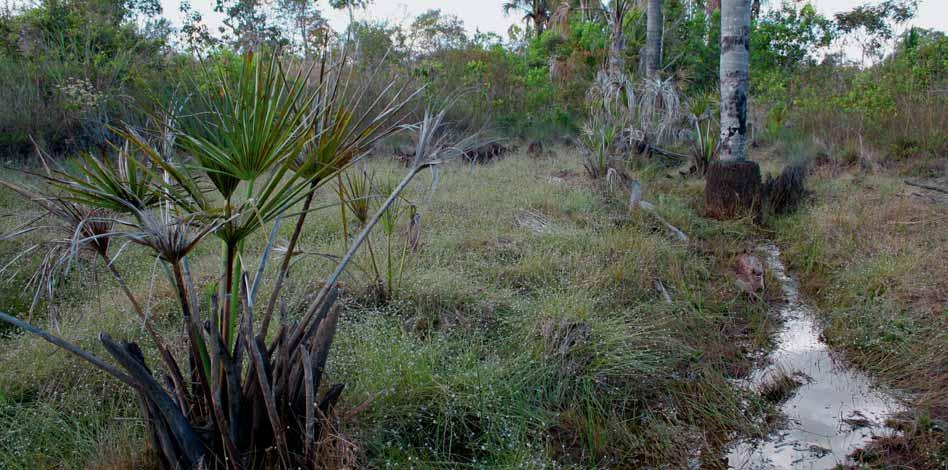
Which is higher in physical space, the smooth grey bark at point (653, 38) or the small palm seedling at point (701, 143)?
the smooth grey bark at point (653, 38)

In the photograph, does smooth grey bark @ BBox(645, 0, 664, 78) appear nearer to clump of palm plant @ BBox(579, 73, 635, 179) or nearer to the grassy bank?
clump of palm plant @ BBox(579, 73, 635, 179)

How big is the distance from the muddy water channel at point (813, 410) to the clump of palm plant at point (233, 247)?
6.09ft

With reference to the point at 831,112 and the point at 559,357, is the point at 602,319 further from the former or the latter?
the point at 831,112

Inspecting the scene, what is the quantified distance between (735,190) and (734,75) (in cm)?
121

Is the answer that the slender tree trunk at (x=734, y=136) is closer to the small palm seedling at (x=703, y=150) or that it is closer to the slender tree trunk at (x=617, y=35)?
the small palm seedling at (x=703, y=150)

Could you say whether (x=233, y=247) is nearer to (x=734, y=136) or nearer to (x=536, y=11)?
(x=734, y=136)

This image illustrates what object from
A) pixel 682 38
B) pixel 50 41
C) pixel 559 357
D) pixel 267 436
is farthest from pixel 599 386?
pixel 682 38

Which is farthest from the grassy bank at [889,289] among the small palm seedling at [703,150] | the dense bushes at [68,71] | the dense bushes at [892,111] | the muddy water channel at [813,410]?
the dense bushes at [68,71]

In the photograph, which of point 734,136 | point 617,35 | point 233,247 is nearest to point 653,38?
point 617,35

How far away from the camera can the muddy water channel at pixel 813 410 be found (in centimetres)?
282

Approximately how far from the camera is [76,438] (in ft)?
8.40

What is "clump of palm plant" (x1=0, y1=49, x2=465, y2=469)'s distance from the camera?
1778mm

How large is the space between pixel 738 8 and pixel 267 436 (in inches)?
246

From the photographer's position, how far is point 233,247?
74.1 inches
